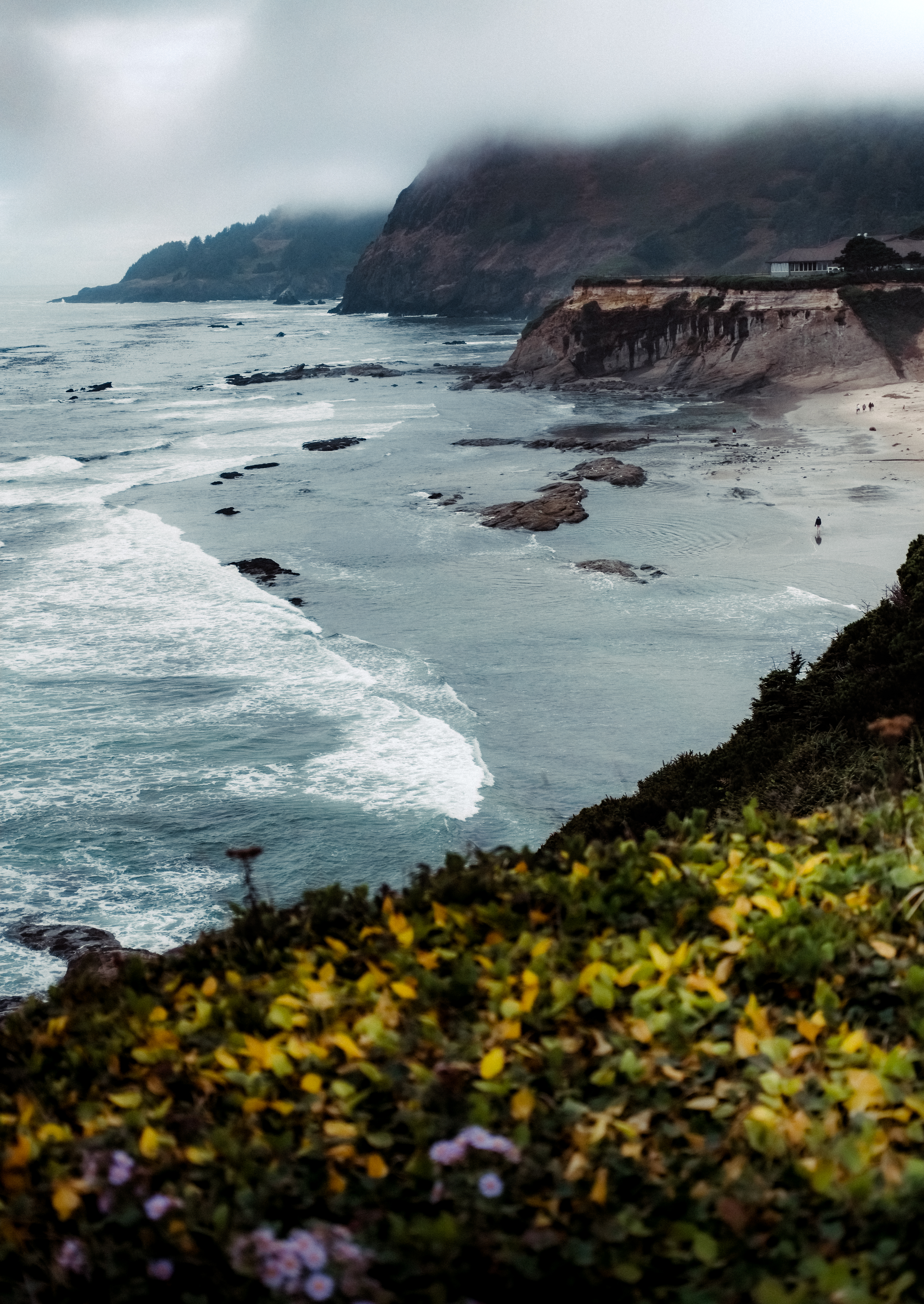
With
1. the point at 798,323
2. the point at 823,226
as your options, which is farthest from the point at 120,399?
the point at 823,226

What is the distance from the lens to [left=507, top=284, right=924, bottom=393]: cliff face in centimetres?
6969

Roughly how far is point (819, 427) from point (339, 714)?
43.4 meters

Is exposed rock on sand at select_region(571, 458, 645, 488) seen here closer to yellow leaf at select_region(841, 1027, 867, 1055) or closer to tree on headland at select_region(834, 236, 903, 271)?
tree on headland at select_region(834, 236, 903, 271)

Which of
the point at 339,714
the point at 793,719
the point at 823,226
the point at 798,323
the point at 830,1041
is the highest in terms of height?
the point at 823,226

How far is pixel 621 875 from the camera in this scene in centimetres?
539

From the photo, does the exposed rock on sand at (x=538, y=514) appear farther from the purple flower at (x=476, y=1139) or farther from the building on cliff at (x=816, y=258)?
the building on cliff at (x=816, y=258)

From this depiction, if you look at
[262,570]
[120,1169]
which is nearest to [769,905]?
[120,1169]

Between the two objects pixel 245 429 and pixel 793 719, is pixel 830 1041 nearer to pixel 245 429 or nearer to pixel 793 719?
pixel 793 719

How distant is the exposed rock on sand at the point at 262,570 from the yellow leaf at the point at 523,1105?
29180 millimetres

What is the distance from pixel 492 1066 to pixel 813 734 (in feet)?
32.9

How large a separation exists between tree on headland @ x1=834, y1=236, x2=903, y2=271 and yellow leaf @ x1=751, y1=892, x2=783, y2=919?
82.0m

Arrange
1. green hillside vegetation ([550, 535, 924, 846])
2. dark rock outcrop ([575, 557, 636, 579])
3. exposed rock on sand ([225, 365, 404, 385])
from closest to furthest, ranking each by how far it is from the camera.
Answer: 1. green hillside vegetation ([550, 535, 924, 846])
2. dark rock outcrop ([575, 557, 636, 579])
3. exposed rock on sand ([225, 365, 404, 385])

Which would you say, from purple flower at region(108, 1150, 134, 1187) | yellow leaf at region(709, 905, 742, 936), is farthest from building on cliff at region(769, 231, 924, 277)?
purple flower at region(108, 1150, 134, 1187)

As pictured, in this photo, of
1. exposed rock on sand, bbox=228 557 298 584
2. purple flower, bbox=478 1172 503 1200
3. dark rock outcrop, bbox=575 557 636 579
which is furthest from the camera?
exposed rock on sand, bbox=228 557 298 584
